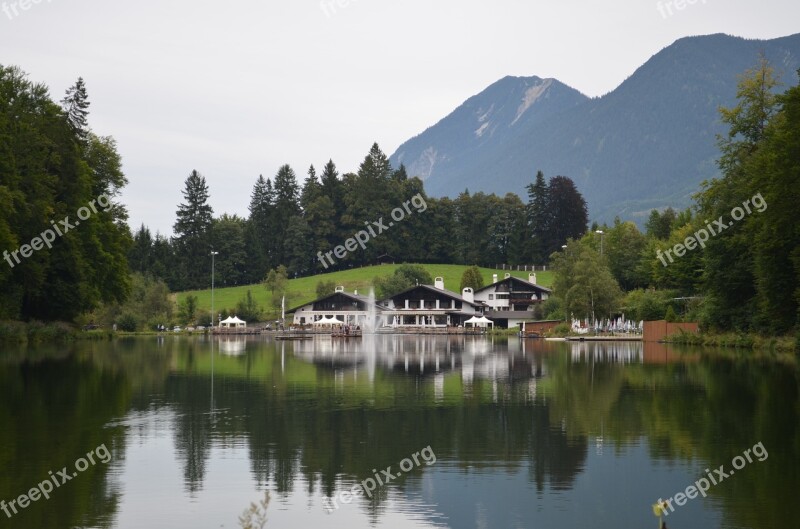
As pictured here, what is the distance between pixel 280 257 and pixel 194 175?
63.9ft

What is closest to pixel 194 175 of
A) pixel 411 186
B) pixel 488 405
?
pixel 411 186

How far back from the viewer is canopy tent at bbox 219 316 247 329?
107981mm

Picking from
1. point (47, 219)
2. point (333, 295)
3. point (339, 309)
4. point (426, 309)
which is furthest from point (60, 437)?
point (426, 309)

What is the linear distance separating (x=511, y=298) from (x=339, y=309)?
23.2 metres

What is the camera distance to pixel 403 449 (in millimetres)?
17219

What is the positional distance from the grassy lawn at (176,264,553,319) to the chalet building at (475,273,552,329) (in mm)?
11143

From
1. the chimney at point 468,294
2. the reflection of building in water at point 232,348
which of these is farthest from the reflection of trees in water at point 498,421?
the chimney at point 468,294

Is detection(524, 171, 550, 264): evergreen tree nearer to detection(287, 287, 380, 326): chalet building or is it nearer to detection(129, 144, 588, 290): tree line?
detection(129, 144, 588, 290): tree line

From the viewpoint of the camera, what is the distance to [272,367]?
41.8 metres

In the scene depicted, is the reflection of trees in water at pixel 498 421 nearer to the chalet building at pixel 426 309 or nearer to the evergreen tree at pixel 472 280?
the chalet building at pixel 426 309

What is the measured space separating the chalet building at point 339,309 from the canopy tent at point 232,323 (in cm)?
923

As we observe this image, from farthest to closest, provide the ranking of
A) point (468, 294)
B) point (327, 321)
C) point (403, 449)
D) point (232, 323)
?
point (468, 294), point (327, 321), point (232, 323), point (403, 449)

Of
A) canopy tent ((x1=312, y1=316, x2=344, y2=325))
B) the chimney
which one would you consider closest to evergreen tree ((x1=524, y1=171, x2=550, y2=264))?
the chimney

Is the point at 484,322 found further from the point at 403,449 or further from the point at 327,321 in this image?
the point at 403,449
